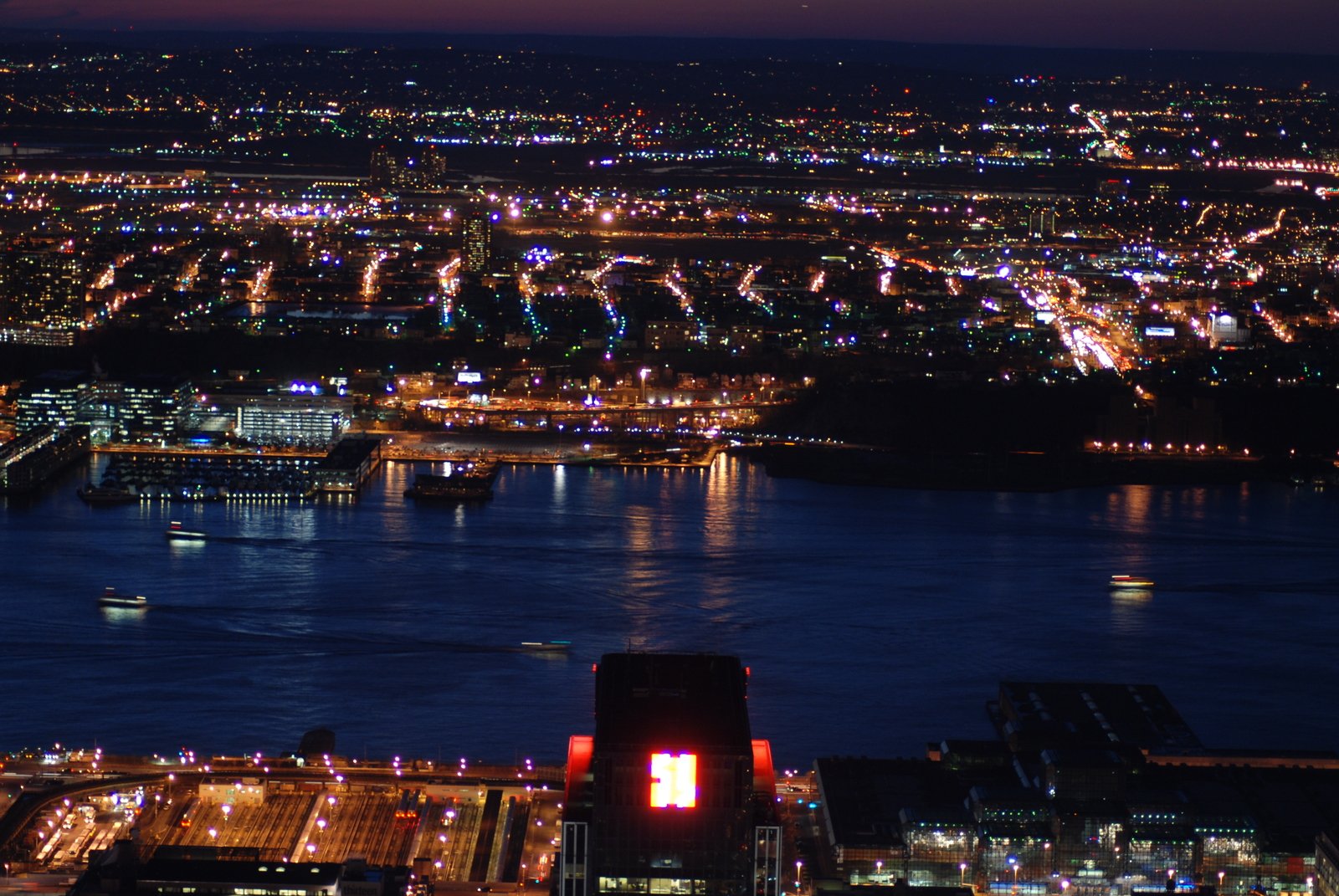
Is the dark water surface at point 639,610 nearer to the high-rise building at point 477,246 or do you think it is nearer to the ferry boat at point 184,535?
the ferry boat at point 184,535

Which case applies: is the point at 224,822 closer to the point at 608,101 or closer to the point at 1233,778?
the point at 1233,778

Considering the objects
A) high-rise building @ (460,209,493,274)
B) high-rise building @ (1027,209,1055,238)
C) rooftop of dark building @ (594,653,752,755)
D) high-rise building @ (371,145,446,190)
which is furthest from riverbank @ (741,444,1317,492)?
high-rise building @ (371,145,446,190)

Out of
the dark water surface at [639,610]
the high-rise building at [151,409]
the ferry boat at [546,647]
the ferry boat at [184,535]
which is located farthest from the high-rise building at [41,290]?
the ferry boat at [546,647]

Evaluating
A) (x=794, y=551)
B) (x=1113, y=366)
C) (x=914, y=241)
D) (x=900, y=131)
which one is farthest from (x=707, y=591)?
(x=900, y=131)

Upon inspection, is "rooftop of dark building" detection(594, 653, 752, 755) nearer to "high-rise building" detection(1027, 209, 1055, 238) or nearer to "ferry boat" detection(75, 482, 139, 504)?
"ferry boat" detection(75, 482, 139, 504)

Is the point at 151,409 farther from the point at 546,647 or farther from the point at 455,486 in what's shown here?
the point at 546,647

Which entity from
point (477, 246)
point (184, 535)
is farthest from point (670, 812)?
point (477, 246)
